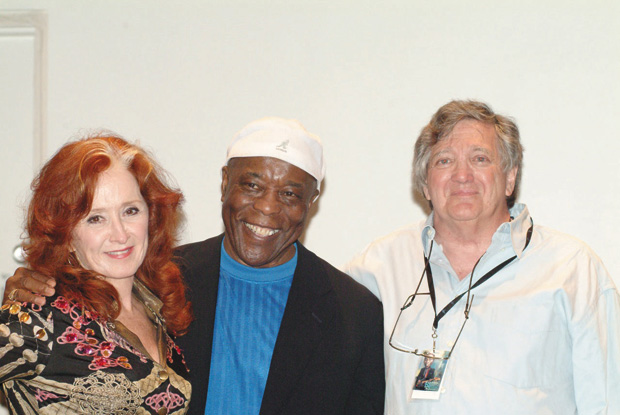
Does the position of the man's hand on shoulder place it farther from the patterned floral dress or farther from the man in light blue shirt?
the man in light blue shirt

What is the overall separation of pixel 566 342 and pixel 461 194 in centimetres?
64

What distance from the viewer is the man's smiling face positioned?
2436 mm

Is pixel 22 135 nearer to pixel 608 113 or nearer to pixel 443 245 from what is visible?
pixel 443 245

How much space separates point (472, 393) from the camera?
2.31 meters

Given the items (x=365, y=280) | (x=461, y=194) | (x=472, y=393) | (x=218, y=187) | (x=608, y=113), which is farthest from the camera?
(x=218, y=187)

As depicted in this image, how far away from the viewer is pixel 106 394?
1849 millimetres

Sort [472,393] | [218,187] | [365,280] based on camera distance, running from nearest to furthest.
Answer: [472,393], [365,280], [218,187]

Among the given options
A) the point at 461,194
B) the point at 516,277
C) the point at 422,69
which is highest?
the point at 422,69

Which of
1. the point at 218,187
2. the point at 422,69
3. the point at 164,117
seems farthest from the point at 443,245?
the point at 164,117

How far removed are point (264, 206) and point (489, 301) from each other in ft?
2.91

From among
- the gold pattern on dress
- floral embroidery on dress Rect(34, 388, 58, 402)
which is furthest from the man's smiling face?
floral embroidery on dress Rect(34, 388, 58, 402)

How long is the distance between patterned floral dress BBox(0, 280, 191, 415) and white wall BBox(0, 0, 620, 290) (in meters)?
1.89

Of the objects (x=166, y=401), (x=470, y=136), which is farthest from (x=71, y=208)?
(x=470, y=136)

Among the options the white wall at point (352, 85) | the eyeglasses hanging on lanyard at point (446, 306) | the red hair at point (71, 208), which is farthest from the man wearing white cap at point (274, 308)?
the white wall at point (352, 85)
